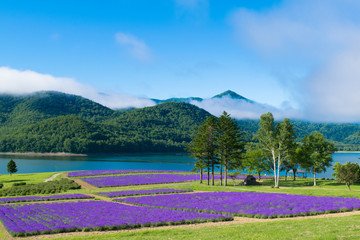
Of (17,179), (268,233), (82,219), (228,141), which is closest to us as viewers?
(268,233)

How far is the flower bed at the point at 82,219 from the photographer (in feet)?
71.7

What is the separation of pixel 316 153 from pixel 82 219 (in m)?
51.6

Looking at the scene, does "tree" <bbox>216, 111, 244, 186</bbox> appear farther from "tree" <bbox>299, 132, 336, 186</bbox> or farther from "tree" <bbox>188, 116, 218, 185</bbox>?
"tree" <bbox>299, 132, 336, 186</bbox>

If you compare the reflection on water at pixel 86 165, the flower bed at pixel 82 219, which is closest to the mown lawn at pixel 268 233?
the flower bed at pixel 82 219

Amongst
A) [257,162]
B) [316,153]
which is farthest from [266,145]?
[257,162]

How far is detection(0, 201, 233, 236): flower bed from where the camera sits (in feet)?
71.7

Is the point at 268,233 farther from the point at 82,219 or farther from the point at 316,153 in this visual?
the point at 316,153

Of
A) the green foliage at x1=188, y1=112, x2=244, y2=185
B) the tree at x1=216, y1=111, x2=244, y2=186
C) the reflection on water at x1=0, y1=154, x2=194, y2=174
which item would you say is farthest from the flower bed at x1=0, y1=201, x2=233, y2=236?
the reflection on water at x1=0, y1=154, x2=194, y2=174

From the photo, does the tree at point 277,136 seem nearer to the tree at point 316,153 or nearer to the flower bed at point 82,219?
the tree at point 316,153

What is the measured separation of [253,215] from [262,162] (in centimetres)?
5193

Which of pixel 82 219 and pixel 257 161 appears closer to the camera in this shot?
pixel 82 219

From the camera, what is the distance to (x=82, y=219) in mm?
25141

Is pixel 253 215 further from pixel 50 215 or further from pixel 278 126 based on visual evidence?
pixel 278 126

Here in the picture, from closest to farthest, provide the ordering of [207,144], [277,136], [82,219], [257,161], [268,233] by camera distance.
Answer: [268,233] < [82,219] < [277,136] < [207,144] < [257,161]
